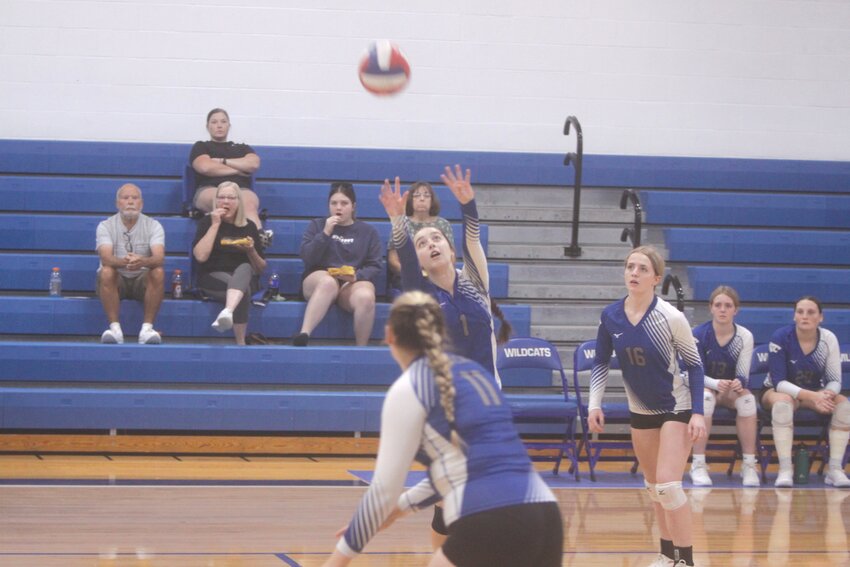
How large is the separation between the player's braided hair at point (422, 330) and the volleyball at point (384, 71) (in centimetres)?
390

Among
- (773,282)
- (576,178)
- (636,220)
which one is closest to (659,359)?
(636,220)

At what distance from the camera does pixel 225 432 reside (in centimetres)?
878

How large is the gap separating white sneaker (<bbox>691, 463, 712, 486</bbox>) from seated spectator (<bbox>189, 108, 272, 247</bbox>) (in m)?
3.95

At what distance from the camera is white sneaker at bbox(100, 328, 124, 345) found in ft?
28.4

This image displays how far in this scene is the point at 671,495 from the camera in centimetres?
505

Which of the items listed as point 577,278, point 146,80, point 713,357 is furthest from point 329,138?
point 713,357

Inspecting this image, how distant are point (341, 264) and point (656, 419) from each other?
4.31 m

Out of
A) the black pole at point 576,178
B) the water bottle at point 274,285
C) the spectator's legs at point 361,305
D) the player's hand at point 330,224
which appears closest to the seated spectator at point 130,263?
the water bottle at point 274,285

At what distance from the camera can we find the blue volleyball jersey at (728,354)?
8453mm

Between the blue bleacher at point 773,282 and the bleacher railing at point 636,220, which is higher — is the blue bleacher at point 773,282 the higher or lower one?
the lower one

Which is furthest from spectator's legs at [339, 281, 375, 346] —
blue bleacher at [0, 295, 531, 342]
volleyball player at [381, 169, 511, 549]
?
volleyball player at [381, 169, 511, 549]

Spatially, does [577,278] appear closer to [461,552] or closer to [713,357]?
[713,357]

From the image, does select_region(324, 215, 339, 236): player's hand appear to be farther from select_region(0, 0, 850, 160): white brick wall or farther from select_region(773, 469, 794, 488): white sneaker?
select_region(773, 469, 794, 488): white sneaker

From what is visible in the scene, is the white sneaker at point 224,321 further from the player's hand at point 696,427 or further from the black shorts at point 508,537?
the black shorts at point 508,537
